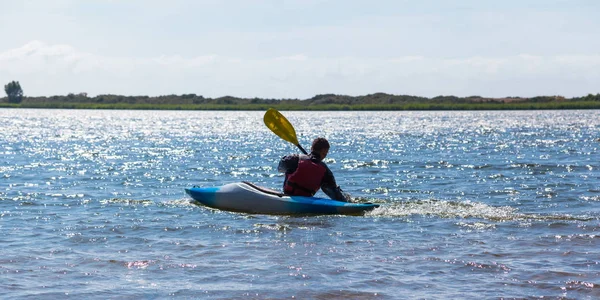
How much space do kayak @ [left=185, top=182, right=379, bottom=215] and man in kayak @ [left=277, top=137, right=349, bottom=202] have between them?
0.21m

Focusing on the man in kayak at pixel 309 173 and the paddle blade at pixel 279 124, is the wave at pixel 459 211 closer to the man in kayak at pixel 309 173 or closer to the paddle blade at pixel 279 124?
the man in kayak at pixel 309 173

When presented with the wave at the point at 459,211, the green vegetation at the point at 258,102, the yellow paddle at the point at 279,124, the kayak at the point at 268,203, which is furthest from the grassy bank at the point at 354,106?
the kayak at the point at 268,203

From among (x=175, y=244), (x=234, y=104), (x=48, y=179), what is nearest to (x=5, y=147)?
(x=48, y=179)

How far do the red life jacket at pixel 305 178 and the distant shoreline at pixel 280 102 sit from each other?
8835cm

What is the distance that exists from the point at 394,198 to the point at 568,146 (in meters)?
15.9

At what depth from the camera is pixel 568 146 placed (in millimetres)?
27250

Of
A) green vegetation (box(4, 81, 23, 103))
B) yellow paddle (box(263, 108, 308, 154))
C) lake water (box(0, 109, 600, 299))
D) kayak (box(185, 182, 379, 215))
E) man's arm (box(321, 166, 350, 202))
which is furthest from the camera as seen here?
green vegetation (box(4, 81, 23, 103))

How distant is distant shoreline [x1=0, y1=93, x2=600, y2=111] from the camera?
102688 mm

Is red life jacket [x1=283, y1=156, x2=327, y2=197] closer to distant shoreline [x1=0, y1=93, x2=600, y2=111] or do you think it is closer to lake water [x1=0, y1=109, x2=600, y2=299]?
lake water [x1=0, y1=109, x2=600, y2=299]

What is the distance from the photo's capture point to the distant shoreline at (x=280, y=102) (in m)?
103

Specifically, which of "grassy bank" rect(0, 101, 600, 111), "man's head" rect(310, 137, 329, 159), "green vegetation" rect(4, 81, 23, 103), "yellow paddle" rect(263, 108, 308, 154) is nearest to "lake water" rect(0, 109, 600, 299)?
"man's head" rect(310, 137, 329, 159)

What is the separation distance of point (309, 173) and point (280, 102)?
4044 inches

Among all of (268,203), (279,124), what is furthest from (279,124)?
(268,203)

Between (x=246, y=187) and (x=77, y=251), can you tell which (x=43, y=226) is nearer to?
(x=77, y=251)
